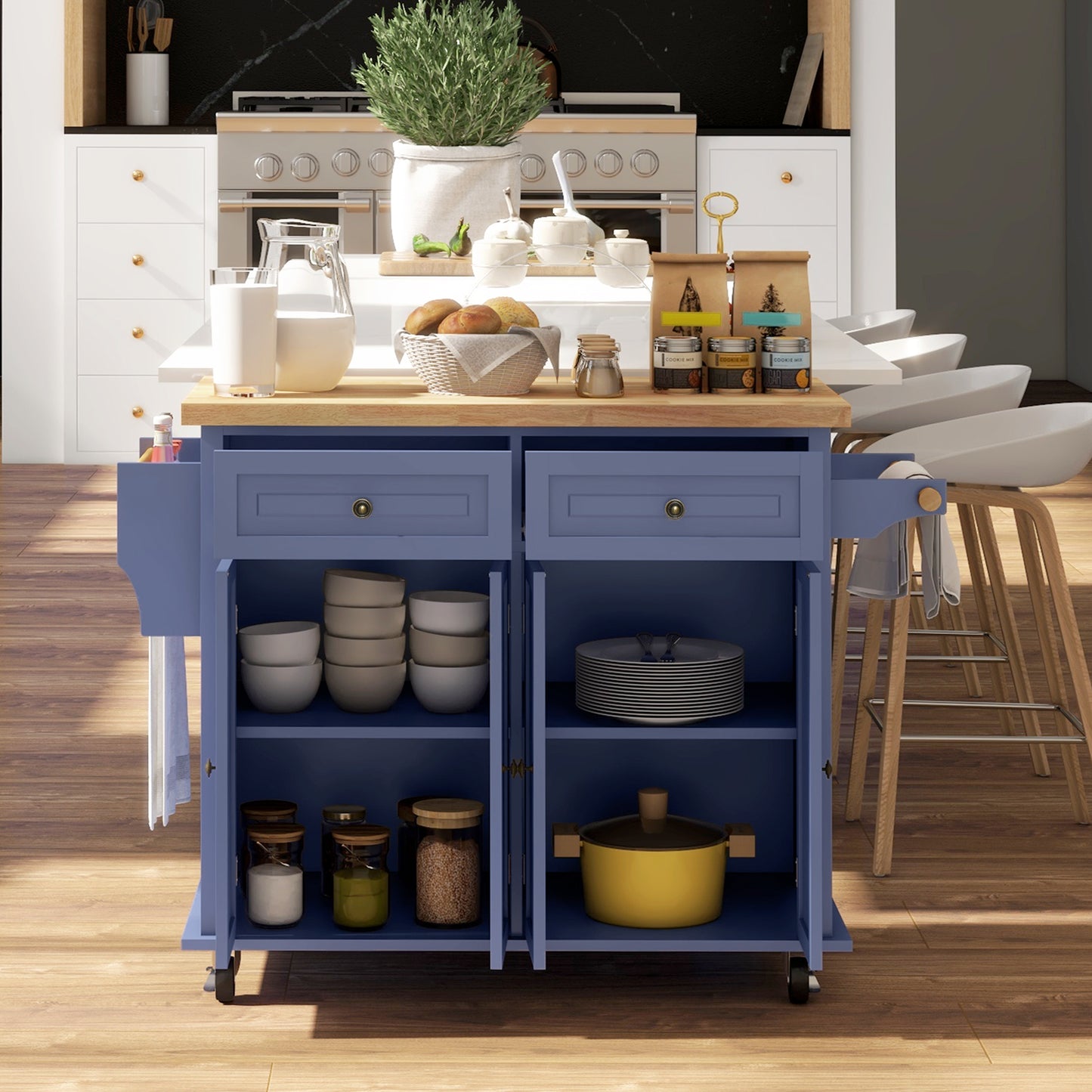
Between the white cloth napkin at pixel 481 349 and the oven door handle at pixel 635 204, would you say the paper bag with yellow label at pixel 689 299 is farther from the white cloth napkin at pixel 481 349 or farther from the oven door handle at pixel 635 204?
the oven door handle at pixel 635 204

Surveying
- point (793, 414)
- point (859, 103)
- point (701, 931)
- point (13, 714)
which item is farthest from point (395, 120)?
point (859, 103)

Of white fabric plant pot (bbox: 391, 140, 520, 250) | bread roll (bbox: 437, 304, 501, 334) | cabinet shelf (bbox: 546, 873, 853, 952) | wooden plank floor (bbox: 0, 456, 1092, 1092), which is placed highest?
white fabric plant pot (bbox: 391, 140, 520, 250)

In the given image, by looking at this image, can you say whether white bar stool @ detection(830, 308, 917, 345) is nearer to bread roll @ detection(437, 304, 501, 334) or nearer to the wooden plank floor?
the wooden plank floor

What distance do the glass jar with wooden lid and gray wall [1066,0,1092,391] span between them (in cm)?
766

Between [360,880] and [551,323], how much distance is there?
3.57ft

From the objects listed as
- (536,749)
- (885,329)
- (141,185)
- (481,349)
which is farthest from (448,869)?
(141,185)

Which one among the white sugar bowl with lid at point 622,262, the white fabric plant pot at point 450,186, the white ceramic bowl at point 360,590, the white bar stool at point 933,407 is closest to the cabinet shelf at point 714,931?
the white ceramic bowl at point 360,590

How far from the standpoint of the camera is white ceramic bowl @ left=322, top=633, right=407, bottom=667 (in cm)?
237

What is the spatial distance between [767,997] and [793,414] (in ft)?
2.74

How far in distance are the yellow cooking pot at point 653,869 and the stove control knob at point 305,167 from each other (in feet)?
14.7

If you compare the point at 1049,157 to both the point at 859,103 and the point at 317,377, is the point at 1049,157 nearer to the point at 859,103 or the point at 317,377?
the point at 859,103

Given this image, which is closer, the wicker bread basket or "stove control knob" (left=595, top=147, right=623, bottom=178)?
the wicker bread basket

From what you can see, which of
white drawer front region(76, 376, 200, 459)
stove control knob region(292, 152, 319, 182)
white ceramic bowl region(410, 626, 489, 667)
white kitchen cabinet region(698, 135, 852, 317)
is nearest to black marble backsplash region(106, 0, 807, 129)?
white kitchen cabinet region(698, 135, 852, 317)

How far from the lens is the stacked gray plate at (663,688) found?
2342mm
